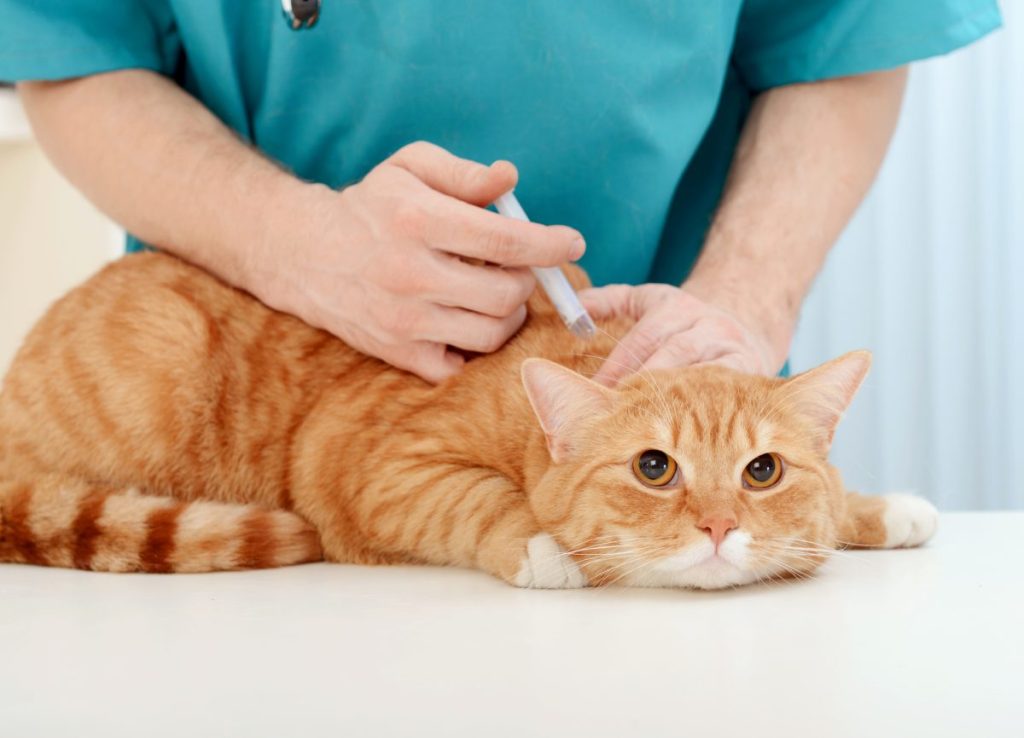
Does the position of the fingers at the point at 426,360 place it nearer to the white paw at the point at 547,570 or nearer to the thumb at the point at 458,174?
the thumb at the point at 458,174

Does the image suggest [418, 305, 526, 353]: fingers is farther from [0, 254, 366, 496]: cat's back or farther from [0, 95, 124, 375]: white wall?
[0, 95, 124, 375]: white wall

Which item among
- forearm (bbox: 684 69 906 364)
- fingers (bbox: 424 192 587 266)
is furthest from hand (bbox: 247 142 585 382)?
forearm (bbox: 684 69 906 364)

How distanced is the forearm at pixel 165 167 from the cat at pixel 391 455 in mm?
88

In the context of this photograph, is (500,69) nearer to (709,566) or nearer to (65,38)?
(65,38)

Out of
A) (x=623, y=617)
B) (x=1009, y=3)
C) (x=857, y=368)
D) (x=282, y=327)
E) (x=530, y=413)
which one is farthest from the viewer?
(x=1009, y=3)

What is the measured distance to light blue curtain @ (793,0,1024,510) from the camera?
3.13 metres

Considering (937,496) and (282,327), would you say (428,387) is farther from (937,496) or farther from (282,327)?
(937,496)

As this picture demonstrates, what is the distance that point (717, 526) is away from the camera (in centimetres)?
115

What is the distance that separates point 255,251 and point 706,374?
0.67 metres

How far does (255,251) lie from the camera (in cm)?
153

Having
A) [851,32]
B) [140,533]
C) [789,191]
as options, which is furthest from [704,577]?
[851,32]

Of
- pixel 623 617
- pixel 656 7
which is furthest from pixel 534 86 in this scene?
pixel 623 617

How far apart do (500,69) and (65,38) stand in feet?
2.20

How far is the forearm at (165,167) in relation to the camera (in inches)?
60.2
